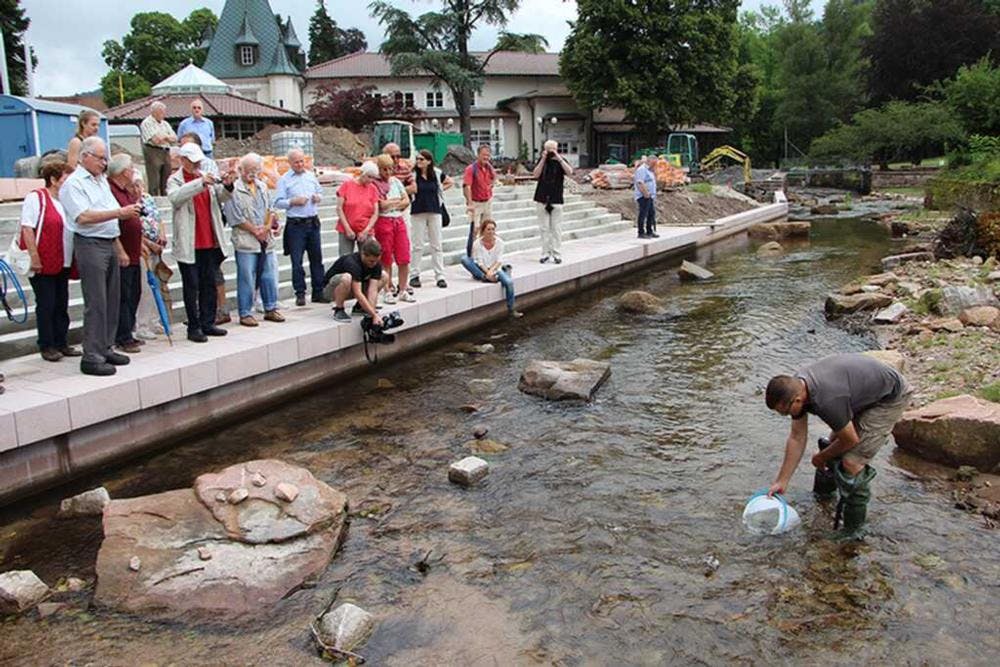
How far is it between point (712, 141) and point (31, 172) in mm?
45109

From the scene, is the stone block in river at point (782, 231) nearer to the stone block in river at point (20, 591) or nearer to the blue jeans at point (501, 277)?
the blue jeans at point (501, 277)

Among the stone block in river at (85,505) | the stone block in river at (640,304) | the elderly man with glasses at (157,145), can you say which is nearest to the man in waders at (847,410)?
the stone block in river at (85,505)

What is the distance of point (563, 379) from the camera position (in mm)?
7703

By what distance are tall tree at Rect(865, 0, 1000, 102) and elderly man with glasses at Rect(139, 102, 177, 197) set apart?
130 ft

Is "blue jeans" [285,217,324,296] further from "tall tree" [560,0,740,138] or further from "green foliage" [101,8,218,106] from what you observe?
"green foliage" [101,8,218,106]

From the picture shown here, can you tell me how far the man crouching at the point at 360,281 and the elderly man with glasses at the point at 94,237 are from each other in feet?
7.75

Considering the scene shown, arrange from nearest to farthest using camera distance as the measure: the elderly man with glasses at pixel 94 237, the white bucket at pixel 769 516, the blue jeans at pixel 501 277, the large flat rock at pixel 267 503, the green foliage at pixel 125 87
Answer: the large flat rock at pixel 267 503
the white bucket at pixel 769 516
the elderly man with glasses at pixel 94 237
the blue jeans at pixel 501 277
the green foliage at pixel 125 87

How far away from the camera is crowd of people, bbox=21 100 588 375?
6.17 metres

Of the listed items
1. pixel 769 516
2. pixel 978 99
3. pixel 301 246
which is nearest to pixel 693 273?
pixel 301 246

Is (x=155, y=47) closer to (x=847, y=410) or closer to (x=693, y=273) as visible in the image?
(x=693, y=273)

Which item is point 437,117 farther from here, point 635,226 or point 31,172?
point 31,172

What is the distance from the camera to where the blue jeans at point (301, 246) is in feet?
28.8

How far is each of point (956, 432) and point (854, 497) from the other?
1.48 m

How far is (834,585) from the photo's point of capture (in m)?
4.45
